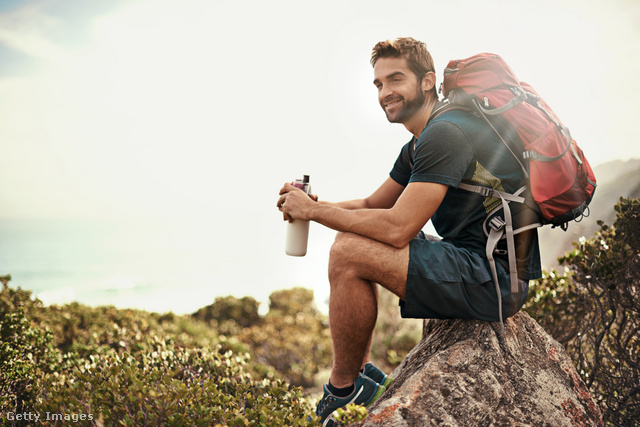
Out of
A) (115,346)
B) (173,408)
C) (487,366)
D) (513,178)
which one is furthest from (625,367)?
(115,346)

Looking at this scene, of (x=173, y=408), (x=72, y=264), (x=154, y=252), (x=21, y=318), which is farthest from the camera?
(x=154, y=252)

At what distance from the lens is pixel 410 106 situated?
10.9ft

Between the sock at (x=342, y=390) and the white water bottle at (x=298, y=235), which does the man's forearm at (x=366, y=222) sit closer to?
the white water bottle at (x=298, y=235)

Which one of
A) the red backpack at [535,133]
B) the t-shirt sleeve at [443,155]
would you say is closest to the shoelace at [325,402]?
the t-shirt sleeve at [443,155]

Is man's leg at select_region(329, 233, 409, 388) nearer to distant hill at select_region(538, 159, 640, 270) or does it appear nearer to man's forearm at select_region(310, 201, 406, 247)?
man's forearm at select_region(310, 201, 406, 247)

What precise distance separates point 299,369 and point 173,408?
26.1ft

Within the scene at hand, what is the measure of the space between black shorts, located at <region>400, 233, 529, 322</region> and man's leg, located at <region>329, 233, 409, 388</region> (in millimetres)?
80

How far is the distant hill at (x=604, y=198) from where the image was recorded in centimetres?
730

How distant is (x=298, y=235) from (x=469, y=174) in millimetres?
1104

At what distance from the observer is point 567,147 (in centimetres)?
265

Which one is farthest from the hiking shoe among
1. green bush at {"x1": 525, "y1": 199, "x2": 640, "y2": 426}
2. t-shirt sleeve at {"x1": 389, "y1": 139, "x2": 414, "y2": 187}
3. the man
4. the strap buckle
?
green bush at {"x1": 525, "y1": 199, "x2": 640, "y2": 426}

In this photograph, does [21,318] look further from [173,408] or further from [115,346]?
[173,408]

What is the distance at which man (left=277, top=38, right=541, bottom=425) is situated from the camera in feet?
8.59

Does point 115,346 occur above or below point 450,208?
below
